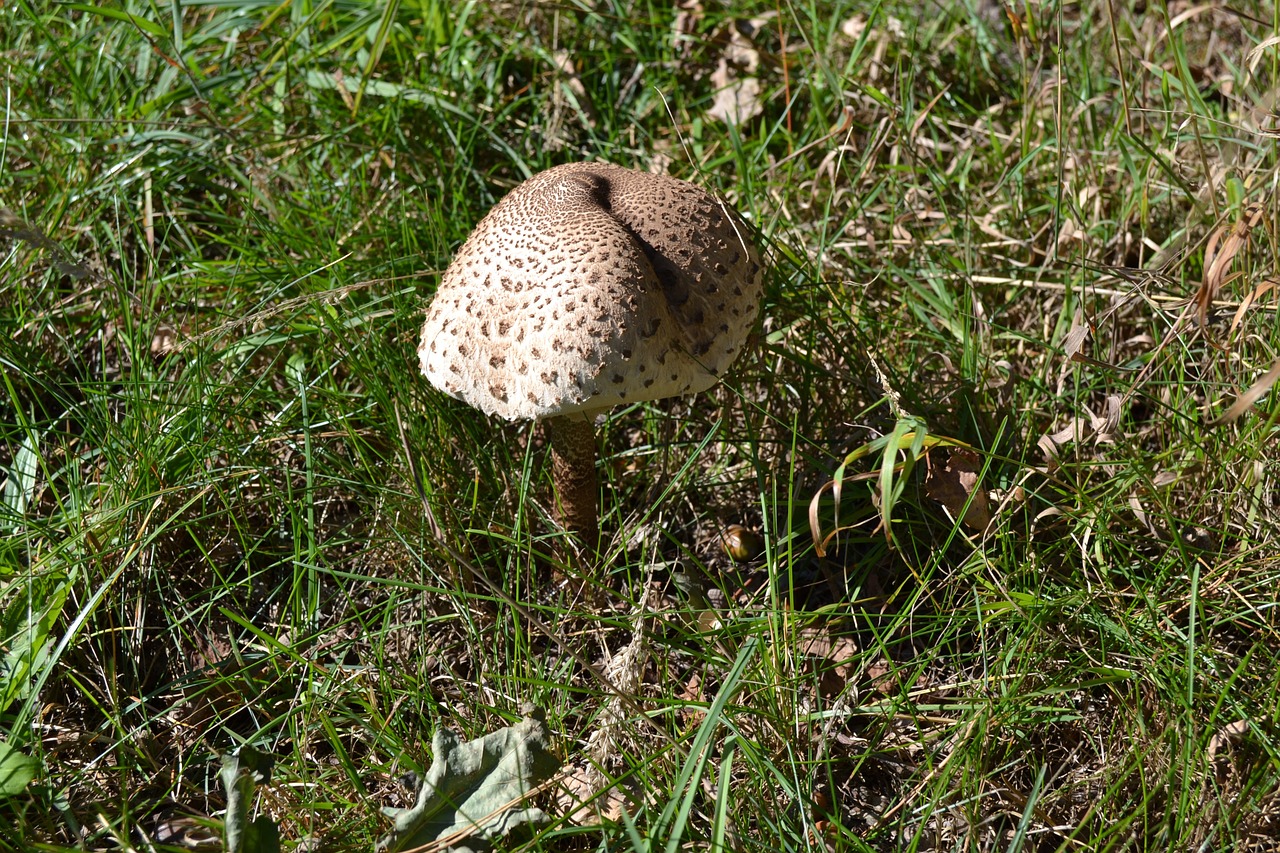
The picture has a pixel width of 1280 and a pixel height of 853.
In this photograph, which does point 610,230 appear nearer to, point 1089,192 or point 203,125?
point 203,125

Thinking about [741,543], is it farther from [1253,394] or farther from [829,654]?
[1253,394]

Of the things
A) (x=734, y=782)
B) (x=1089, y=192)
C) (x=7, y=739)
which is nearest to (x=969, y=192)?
(x=1089, y=192)

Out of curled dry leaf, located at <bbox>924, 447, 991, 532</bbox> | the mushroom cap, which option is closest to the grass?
curled dry leaf, located at <bbox>924, 447, 991, 532</bbox>

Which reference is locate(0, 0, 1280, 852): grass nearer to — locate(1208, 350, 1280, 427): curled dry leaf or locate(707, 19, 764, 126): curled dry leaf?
locate(707, 19, 764, 126): curled dry leaf

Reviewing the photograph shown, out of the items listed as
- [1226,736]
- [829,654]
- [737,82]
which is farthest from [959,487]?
[737,82]

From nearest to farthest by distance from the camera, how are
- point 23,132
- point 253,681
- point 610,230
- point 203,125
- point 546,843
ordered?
point 546,843 < point 610,230 < point 253,681 < point 203,125 < point 23,132

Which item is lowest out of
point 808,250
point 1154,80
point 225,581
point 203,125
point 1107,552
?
point 225,581

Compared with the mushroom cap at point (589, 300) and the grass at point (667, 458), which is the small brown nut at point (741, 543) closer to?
the grass at point (667, 458)

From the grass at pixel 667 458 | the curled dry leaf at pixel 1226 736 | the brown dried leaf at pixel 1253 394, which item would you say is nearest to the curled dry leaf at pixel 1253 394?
the brown dried leaf at pixel 1253 394
